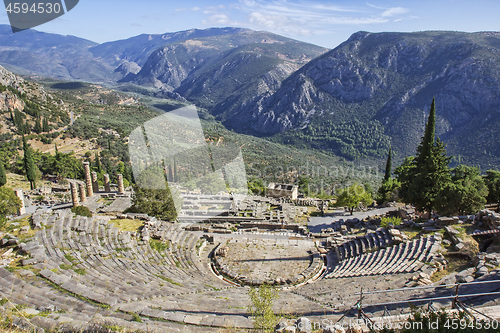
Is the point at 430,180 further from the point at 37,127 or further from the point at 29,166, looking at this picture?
the point at 37,127

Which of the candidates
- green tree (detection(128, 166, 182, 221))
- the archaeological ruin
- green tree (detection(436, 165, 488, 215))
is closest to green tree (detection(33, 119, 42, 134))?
the archaeological ruin

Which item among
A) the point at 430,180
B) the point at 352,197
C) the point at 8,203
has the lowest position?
the point at 352,197

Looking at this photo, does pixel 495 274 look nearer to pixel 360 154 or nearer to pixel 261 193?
pixel 261 193

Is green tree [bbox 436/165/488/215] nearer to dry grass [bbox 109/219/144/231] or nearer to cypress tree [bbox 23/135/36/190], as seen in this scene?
dry grass [bbox 109/219/144/231]

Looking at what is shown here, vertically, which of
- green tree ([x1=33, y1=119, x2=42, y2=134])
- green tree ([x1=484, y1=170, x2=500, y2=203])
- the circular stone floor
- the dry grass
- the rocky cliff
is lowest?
the circular stone floor

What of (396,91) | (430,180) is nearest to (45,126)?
(430,180)

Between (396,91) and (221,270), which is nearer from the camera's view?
(221,270)
